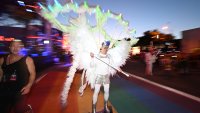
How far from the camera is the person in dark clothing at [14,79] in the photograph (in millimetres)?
4480

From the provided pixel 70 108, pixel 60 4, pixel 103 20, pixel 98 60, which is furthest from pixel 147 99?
pixel 60 4

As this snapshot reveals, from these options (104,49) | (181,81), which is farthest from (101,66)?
(181,81)

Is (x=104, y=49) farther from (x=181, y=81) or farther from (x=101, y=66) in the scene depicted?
(x=181, y=81)

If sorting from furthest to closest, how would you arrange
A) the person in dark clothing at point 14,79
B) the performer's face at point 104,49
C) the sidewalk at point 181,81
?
the sidewalk at point 181,81, the performer's face at point 104,49, the person in dark clothing at point 14,79

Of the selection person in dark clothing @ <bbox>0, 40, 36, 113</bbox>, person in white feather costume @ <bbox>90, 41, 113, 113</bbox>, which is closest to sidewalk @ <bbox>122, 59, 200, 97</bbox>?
person in white feather costume @ <bbox>90, 41, 113, 113</bbox>

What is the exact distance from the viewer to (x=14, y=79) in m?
4.56

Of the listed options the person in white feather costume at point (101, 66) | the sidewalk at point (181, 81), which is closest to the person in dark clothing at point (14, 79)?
the person in white feather costume at point (101, 66)

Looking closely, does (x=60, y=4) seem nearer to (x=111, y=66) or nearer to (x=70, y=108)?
(x=111, y=66)

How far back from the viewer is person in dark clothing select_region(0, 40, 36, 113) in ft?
14.7

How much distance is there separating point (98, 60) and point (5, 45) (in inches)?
1110

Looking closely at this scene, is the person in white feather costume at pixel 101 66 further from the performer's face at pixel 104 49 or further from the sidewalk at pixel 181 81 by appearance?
the sidewalk at pixel 181 81

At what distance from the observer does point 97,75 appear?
648 cm

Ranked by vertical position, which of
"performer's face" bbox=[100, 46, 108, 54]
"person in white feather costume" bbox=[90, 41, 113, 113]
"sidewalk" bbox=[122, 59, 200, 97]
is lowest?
"sidewalk" bbox=[122, 59, 200, 97]

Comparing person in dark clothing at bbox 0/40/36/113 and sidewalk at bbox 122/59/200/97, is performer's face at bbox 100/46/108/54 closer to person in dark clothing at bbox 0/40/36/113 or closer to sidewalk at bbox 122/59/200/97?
sidewalk at bbox 122/59/200/97
